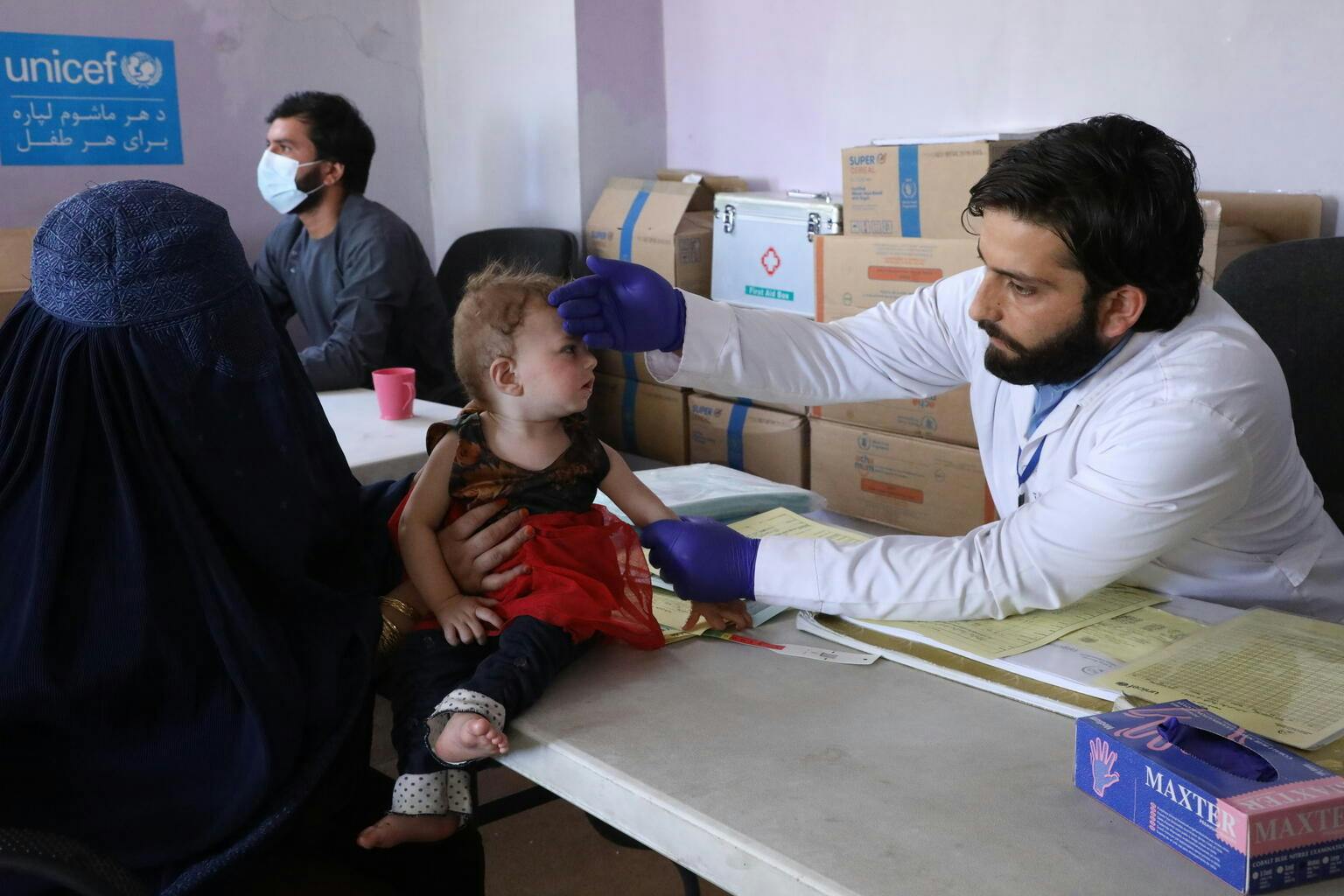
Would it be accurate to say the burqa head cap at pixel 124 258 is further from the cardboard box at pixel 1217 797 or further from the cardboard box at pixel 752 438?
the cardboard box at pixel 752 438

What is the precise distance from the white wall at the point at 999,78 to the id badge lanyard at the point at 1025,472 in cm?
143

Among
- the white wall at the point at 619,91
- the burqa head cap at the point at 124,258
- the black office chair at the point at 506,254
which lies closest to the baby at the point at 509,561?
the burqa head cap at the point at 124,258

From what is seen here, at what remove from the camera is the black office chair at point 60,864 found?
2.75ft

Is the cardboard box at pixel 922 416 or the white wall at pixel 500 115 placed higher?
the white wall at pixel 500 115

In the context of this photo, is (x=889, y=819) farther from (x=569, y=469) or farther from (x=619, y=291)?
(x=619, y=291)

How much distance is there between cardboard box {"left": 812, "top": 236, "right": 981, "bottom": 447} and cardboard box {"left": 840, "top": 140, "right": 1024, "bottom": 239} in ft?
0.13

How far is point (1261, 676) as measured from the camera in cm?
112

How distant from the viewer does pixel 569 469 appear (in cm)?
140

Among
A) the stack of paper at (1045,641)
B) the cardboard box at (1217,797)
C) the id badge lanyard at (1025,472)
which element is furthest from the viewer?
the id badge lanyard at (1025,472)

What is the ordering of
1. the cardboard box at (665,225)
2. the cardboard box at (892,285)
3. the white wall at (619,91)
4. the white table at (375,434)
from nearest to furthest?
the white table at (375,434)
the cardboard box at (892,285)
the cardboard box at (665,225)
the white wall at (619,91)

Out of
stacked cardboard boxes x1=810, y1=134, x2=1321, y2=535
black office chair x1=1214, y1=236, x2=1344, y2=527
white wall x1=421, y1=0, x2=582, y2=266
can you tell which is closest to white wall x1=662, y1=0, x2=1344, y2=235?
stacked cardboard boxes x1=810, y1=134, x2=1321, y2=535

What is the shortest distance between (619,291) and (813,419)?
6.00ft

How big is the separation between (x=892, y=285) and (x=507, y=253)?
1311 mm

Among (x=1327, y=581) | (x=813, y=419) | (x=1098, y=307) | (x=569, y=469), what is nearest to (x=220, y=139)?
(x=813, y=419)
